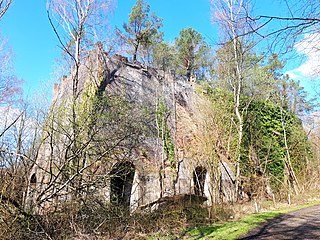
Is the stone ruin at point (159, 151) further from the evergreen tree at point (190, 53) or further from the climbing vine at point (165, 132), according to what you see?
the evergreen tree at point (190, 53)

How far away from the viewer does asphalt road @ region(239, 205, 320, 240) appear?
6.00 meters

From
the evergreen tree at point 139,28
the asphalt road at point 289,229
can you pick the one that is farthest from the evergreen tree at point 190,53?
the asphalt road at point 289,229

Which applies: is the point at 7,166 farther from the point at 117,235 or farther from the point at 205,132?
the point at 205,132

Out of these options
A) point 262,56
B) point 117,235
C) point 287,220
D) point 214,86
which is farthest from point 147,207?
point 214,86

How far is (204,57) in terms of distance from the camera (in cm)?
2633

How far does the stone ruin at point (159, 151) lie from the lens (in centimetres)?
1123

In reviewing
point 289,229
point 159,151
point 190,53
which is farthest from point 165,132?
→ point 190,53

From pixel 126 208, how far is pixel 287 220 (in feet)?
15.6

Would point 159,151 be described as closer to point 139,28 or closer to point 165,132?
point 165,132

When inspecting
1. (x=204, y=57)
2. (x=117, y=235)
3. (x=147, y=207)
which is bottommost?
(x=117, y=235)

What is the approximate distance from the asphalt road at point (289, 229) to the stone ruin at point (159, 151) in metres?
2.93

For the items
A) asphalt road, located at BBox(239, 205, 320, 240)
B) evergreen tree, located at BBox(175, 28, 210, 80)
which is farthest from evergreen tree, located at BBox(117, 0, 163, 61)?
asphalt road, located at BBox(239, 205, 320, 240)

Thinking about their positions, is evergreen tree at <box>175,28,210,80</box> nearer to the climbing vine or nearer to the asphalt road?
the climbing vine

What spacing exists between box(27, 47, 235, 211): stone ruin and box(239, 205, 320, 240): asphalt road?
2931 millimetres
